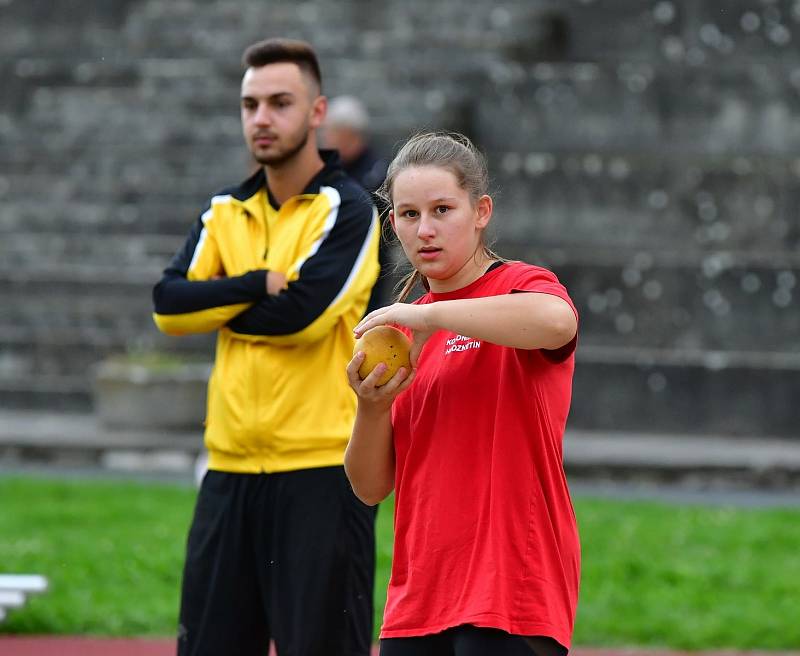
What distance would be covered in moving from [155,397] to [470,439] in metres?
9.22

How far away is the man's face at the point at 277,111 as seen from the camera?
5195mm

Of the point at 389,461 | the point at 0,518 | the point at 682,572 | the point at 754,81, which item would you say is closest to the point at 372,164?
the point at 682,572

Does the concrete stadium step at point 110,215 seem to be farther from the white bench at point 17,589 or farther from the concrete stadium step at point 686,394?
the white bench at point 17,589

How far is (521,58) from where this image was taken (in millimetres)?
17141

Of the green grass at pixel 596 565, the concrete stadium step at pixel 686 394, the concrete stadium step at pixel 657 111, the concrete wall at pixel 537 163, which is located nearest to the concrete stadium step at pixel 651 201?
the concrete wall at pixel 537 163

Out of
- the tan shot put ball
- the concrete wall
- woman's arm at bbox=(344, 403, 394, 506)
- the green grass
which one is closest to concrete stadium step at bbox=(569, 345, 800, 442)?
the concrete wall

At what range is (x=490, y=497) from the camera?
12.0 ft

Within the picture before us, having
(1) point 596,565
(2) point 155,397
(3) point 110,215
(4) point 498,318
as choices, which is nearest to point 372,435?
(4) point 498,318

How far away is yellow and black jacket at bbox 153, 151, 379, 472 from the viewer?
5.03 meters

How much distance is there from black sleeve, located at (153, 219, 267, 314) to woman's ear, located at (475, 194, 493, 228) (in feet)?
4.75

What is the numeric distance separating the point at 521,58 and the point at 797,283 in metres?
4.60

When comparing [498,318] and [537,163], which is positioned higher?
[537,163]

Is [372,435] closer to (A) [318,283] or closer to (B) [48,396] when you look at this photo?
(A) [318,283]

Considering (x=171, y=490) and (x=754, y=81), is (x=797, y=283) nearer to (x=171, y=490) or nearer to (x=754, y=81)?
(x=754, y=81)
